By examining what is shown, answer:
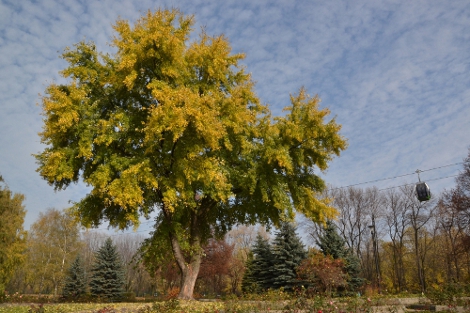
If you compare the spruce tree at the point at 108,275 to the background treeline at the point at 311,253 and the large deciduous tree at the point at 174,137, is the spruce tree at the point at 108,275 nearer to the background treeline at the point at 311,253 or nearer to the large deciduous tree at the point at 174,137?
the background treeline at the point at 311,253

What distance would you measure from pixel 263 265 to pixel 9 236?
1944 centimetres

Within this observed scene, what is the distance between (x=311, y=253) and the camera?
2609cm

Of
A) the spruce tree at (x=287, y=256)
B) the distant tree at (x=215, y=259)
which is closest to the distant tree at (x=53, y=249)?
the distant tree at (x=215, y=259)

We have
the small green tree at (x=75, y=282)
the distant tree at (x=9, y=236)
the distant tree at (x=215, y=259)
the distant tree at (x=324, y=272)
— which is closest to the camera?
the distant tree at (x=324, y=272)

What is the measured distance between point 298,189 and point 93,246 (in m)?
75.1

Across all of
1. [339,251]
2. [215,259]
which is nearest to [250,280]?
[215,259]

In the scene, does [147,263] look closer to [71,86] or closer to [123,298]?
[71,86]

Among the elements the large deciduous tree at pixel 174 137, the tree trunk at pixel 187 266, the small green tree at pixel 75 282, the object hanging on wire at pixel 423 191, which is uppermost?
the large deciduous tree at pixel 174 137

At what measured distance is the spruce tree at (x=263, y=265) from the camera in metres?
28.8

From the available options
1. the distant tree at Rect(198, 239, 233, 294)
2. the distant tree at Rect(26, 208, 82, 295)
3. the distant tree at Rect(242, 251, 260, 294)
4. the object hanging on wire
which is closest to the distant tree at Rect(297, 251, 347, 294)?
the distant tree at Rect(242, 251, 260, 294)

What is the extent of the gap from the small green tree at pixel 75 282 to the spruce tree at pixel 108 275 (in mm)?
1837

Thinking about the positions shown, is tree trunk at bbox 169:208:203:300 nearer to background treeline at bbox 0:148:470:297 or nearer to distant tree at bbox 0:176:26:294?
background treeline at bbox 0:148:470:297

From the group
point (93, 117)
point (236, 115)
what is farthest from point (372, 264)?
point (93, 117)

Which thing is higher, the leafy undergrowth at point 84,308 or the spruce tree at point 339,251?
the spruce tree at point 339,251
